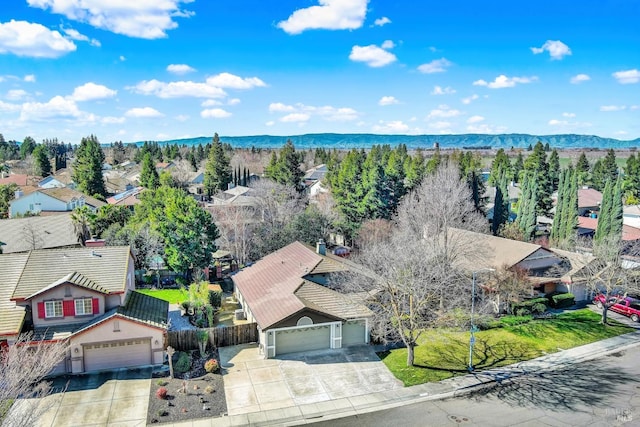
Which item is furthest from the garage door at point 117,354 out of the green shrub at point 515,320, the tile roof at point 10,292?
the green shrub at point 515,320

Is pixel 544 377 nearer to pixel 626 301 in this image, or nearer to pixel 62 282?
pixel 626 301

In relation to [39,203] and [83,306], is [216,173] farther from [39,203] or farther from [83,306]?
[83,306]

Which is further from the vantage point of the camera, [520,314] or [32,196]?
[32,196]

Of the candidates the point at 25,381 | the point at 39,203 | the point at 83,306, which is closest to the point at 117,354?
the point at 83,306

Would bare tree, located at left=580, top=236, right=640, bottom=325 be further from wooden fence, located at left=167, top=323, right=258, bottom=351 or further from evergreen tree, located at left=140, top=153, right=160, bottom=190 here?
evergreen tree, located at left=140, top=153, right=160, bottom=190

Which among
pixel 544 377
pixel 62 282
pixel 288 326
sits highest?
pixel 62 282

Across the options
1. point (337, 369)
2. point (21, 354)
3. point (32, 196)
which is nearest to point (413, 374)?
point (337, 369)

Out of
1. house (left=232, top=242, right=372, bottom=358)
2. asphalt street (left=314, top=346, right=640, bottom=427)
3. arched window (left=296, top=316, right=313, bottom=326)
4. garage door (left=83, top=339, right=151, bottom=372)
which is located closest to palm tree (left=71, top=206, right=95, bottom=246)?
house (left=232, top=242, right=372, bottom=358)
